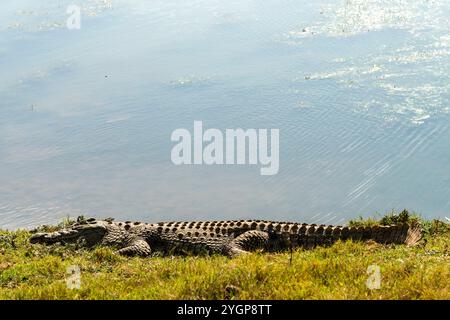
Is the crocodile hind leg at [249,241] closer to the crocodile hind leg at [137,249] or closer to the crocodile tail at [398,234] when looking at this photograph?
the crocodile hind leg at [137,249]

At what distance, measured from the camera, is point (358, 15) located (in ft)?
125

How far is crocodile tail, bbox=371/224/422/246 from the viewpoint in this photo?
14.8 meters

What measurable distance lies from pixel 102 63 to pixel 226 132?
12.5 m

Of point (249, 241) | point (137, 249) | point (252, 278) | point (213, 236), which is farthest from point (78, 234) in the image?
point (252, 278)

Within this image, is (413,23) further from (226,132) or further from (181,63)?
(226,132)

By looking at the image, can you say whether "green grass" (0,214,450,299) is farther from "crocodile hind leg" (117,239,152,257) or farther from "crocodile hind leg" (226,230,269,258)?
"crocodile hind leg" (226,230,269,258)

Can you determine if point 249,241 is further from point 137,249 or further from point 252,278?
point 252,278

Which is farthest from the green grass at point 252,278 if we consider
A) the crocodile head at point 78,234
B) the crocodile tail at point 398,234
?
the crocodile head at point 78,234

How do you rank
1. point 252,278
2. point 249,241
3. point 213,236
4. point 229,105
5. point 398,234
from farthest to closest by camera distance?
1. point 229,105
2. point 213,236
3. point 249,241
4. point 398,234
5. point 252,278

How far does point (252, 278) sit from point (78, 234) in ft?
26.0

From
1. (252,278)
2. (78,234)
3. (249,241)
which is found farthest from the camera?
(78,234)

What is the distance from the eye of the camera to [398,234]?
14867 mm
